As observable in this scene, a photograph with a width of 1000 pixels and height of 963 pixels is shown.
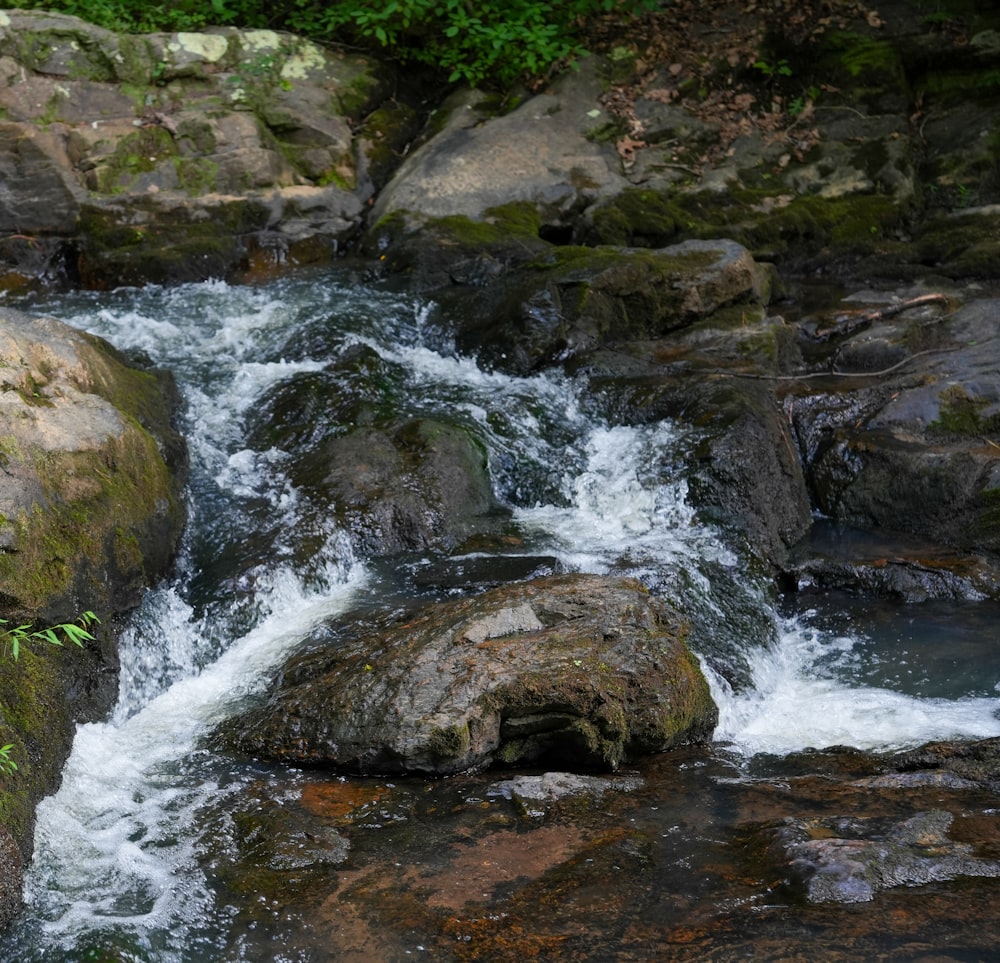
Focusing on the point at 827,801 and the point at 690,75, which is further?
the point at 690,75

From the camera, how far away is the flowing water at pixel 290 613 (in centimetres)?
369

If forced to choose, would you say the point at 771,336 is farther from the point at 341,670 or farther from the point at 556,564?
the point at 341,670

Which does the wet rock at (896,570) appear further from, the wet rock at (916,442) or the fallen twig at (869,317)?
the fallen twig at (869,317)

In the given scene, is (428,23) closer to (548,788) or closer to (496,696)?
(496,696)

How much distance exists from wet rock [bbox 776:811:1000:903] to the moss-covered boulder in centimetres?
260

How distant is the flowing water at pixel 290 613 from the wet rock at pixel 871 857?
554mm

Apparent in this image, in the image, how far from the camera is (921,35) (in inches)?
468

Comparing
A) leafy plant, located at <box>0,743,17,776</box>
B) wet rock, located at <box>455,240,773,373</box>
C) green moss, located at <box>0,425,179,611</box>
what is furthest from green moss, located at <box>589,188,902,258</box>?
leafy plant, located at <box>0,743,17,776</box>

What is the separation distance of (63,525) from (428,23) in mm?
9359

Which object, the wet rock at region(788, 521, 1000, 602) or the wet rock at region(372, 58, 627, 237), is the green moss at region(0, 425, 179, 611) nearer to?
the wet rock at region(788, 521, 1000, 602)

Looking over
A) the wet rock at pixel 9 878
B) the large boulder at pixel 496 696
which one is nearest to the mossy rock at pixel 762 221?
the large boulder at pixel 496 696

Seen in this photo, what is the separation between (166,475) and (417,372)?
255 centimetres

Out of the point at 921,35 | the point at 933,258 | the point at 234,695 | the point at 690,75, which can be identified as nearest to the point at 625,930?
the point at 234,695

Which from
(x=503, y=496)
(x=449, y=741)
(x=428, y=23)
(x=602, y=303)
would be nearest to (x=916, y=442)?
(x=602, y=303)
